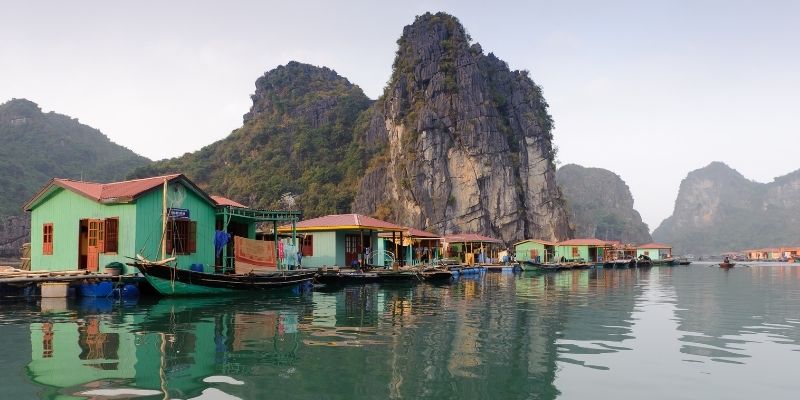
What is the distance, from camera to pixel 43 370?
29.8ft

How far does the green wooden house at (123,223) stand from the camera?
21562mm

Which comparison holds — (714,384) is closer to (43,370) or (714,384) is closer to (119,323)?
(43,370)

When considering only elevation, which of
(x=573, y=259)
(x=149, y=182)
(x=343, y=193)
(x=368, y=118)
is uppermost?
(x=368, y=118)

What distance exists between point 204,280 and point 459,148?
6524 cm

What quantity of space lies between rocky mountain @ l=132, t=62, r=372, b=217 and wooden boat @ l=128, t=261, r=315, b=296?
69368mm

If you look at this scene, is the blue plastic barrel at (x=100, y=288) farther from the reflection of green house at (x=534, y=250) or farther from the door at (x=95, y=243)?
the reflection of green house at (x=534, y=250)

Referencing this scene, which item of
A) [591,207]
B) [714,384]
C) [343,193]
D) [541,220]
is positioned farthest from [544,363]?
[591,207]

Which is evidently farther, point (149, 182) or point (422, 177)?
point (422, 177)

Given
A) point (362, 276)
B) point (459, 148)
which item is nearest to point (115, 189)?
point (362, 276)

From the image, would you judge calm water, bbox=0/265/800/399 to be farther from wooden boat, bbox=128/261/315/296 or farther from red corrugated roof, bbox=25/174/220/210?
red corrugated roof, bbox=25/174/220/210

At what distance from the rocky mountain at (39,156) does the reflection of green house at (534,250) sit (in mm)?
66944

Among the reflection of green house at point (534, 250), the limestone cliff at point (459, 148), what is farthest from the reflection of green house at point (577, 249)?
the limestone cliff at point (459, 148)

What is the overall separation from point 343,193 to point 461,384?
3474 inches

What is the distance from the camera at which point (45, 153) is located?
359 ft
